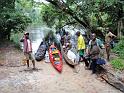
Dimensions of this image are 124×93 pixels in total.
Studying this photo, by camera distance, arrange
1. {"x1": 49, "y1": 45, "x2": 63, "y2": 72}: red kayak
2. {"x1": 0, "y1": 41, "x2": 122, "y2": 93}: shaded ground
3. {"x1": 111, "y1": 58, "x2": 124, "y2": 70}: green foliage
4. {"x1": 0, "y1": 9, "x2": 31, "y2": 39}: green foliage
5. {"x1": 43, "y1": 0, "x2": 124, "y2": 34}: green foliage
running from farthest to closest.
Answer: {"x1": 0, "y1": 9, "x2": 31, "y2": 39}: green foliage → {"x1": 43, "y1": 0, "x2": 124, "y2": 34}: green foliage → {"x1": 49, "y1": 45, "x2": 63, "y2": 72}: red kayak → {"x1": 111, "y1": 58, "x2": 124, "y2": 70}: green foliage → {"x1": 0, "y1": 41, "x2": 122, "y2": 93}: shaded ground

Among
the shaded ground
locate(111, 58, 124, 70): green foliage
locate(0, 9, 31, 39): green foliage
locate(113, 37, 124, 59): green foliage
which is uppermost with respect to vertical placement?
locate(0, 9, 31, 39): green foliage

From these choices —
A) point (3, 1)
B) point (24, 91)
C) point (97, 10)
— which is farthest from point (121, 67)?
point (3, 1)

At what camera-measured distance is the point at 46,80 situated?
13.4 m

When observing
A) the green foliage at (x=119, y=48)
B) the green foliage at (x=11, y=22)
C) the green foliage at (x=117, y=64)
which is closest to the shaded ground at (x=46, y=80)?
the green foliage at (x=117, y=64)

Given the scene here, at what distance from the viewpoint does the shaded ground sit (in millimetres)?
12148

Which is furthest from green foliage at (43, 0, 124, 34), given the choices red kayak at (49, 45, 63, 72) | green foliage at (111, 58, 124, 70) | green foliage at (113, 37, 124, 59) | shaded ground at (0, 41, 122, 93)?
shaded ground at (0, 41, 122, 93)

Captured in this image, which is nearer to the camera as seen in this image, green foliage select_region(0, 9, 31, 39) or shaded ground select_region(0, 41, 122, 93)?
shaded ground select_region(0, 41, 122, 93)

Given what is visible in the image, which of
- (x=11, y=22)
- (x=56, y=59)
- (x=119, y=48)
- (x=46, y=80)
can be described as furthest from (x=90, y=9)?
(x=46, y=80)

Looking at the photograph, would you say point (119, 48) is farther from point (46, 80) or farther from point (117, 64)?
point (46, 80)

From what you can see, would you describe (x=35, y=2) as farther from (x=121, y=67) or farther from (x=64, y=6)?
(x=121, y=67)

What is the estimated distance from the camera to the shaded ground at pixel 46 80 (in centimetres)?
1215

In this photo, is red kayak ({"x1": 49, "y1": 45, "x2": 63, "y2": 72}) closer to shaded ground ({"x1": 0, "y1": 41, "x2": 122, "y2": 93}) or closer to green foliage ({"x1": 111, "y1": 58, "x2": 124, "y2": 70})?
shaded ground ({"x1": 0, "y1": 41, "x2": 122, "y2": 93})

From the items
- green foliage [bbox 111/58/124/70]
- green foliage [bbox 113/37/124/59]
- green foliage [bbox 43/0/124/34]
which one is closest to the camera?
green foliage [bbox 111/58/124/70]

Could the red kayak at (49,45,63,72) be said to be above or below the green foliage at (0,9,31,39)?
below
